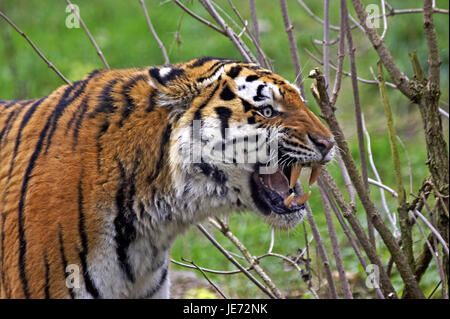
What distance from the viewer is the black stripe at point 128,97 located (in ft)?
8.88

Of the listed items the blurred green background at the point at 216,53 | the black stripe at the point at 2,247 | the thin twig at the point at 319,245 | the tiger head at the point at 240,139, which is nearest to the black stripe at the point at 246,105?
the tiger head at the point at 240,139

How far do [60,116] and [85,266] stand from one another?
628 mm

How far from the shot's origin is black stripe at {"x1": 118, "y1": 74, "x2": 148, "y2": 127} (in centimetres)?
271

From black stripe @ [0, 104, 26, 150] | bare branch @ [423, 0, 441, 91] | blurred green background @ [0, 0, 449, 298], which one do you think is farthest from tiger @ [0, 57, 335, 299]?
blurred green background @ [0, 0, 449, 298]

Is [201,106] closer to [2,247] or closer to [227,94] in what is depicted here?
[227,94]

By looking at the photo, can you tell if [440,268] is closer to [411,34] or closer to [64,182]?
[64,182]

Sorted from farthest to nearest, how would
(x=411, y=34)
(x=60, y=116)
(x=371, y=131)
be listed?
Result: 1. (x=411, y=34)
2. (x=371, y=131)
3. (x=60, y=116)

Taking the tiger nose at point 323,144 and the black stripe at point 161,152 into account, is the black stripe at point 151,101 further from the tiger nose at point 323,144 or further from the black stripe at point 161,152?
the tiger nose at point 323,144

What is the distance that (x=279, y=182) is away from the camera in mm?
2744

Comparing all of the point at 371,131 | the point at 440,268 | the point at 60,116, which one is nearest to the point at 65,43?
the point at 371,131

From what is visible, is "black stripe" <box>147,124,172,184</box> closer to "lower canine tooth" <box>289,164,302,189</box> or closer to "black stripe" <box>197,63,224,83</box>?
"black stripe" <box>197,63,224,83</box>

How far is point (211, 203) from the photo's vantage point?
269 cm

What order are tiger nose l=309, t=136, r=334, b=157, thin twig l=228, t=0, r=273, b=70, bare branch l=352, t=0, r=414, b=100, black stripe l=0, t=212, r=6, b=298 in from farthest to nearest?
thin twig l=228, t=0, r=273, b=70
bare branch l=352, t=0, r=414, b=100
black stripe l=0, t=212, r=6, b=298
tiger nose l=309, t=136, r=334, b=157

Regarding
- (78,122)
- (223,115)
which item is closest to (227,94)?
(223,115)
